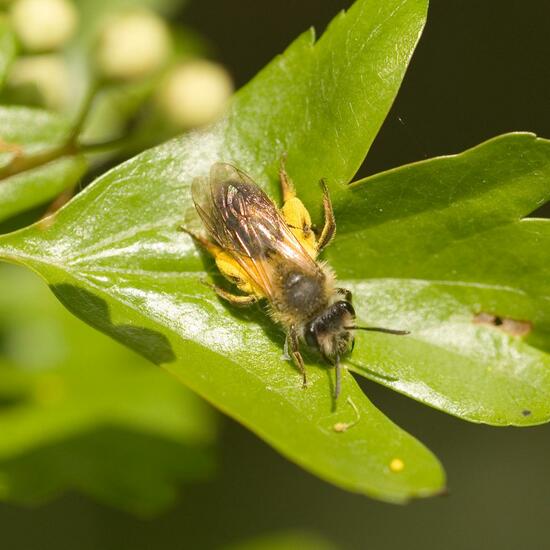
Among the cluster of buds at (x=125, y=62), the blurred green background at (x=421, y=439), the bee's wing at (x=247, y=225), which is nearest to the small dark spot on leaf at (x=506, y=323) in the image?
the bee's wing at (x=247, y=225)

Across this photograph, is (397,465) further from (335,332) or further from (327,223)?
(327,223)

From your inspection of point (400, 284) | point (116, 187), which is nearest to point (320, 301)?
point (400, 284)

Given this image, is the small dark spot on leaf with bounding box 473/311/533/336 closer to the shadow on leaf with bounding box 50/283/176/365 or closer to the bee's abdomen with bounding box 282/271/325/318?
the bee's abdomen with bounding box 282/271/325/318

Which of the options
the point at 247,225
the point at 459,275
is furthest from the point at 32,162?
the point at 459,275

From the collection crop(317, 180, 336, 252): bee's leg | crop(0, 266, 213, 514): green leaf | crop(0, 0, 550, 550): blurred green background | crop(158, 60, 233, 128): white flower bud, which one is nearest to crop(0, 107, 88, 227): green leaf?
crop(158, 60, 233, 128): white flower bud

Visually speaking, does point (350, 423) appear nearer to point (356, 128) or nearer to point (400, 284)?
point (400, 284)

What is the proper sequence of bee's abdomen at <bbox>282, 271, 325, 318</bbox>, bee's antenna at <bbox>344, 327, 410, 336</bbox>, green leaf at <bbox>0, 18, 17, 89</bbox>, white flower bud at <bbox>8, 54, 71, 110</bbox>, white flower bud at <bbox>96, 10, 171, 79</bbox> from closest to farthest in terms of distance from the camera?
bee's antenna at <bbox>344, 327, 410, 336</bbox> → bee's abdomen at <bbox>282, 271, 325, 318</bbox> → green leaf at <bbox>0, 18, 17, 89</bbox> → white flower bud at <bbox>96, 10, 171, 79</bbox> → white flower bud at <bbox>8, 54, 71, 110</bbox>

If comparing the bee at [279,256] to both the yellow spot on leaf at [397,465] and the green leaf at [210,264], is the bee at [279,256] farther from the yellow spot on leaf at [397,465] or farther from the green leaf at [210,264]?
the yellow spot on leaf at [397,465]

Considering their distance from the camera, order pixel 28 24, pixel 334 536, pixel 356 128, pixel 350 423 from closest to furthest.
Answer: pixel 350 423 → pixel 356 128 → pixel 28 24 → pixel 334 536
